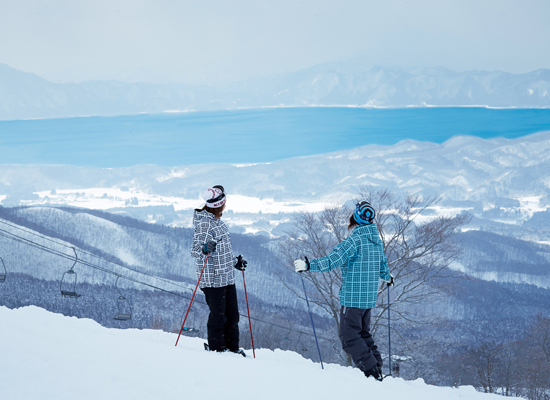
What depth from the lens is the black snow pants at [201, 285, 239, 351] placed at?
3365 millimetres

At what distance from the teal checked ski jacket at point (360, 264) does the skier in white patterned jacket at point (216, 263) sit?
64cm

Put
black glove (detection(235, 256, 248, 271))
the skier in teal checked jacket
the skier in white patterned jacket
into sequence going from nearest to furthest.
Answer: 1. the skier in teal checked jacket
2. the skier in white patterned jacket
3. black glove (detection(235, 256, 248, 271))

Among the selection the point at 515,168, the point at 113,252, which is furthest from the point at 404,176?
the point at 113,252

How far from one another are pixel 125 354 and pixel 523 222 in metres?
61.5

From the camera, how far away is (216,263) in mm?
3336

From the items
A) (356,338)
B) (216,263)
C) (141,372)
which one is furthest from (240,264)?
(141,372)

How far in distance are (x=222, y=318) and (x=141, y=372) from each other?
2.81ft

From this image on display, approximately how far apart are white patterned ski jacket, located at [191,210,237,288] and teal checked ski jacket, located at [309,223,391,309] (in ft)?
2.07

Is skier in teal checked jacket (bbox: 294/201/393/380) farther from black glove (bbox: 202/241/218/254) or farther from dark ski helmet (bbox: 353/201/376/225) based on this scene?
black glove (bbox: 202/241/218/254)

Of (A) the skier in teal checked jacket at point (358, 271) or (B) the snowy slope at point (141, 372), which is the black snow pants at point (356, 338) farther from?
(B) the snowy slope at point (141, 372)

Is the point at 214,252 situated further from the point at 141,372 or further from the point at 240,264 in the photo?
the point at 141,372

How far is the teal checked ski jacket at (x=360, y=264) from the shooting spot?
313 cm

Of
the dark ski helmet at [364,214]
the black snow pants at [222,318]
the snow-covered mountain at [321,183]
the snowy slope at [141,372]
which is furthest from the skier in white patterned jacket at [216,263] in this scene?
the snow-covered mountain at [321,183]

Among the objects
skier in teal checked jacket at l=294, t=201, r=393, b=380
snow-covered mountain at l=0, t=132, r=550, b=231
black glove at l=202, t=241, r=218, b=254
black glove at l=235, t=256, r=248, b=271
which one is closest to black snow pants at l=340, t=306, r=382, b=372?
skier in teal checked jacket at l=294, t=201, r=393, b=380
